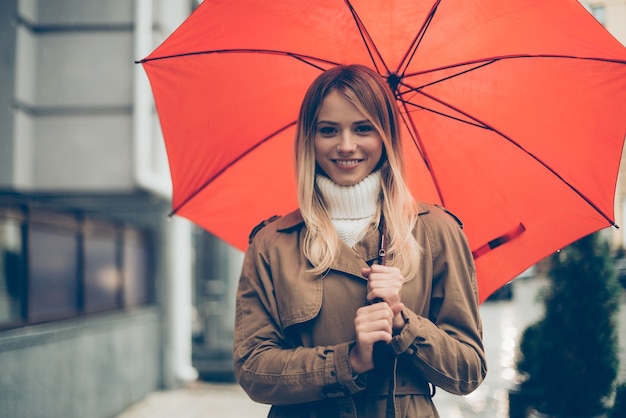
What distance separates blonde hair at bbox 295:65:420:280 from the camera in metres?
2.05

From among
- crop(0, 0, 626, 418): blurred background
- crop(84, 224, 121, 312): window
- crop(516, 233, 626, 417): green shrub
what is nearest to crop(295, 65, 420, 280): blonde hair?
crop(0, 0, 626, 418): blurred background

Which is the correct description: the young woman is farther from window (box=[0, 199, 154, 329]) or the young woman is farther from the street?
the street

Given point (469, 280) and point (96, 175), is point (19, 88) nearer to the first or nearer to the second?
point (96, 175)

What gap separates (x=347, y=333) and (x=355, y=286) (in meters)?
0.14

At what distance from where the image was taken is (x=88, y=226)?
23.1 feet

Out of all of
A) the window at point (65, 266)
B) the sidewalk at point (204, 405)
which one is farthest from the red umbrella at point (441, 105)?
the sidewalk at point (204, 405)

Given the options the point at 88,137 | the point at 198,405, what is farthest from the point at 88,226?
the point at 198,405

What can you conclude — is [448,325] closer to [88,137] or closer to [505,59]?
[505,59]

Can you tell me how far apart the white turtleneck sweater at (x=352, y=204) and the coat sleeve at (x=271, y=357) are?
0.25 meters

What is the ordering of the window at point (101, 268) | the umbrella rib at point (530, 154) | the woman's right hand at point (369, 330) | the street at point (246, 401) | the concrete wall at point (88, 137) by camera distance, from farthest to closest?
the street at point (246, 401) → the window at point (101, 268) → the concrete wall at point (88, 137) → the umbrella rib at point (530, 154) → the woman's right hand at point (369, 330)

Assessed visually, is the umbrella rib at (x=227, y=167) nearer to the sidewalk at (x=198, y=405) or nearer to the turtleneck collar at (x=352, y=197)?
the turtleneck collar at (x=352, y=197)

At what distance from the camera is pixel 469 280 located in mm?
2037

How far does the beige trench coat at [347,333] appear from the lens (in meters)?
1.92

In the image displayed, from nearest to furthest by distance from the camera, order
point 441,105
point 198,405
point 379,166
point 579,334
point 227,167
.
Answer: point 379,166, point 441,105, point 227,167, point 579,334, point 198,405
